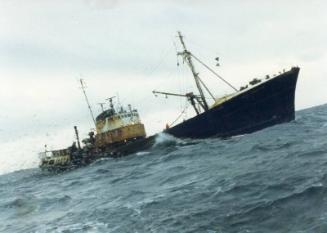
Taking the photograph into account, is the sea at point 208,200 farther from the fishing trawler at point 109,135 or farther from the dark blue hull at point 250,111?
the fishing trawler at point 109,135

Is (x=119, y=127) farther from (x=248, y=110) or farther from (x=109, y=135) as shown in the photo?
(x=248, y=110)

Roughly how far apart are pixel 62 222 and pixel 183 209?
647 centimetres

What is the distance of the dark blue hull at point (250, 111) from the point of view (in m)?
45.8

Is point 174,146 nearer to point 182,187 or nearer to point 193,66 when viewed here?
point 193,66

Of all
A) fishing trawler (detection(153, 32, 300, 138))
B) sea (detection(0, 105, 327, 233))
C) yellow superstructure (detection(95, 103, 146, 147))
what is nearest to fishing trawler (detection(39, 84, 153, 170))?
yellow superstructure (detection(95, 103, 146, 147))

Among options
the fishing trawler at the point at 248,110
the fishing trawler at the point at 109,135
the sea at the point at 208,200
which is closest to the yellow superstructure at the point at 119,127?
the fishing trawler at the point at 109,135

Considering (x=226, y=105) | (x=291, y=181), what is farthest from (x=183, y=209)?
(x=226, y=105)

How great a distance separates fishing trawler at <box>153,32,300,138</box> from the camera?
45.8 meters

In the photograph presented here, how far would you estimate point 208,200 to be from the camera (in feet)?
58.8

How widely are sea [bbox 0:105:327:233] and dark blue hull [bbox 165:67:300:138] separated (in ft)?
50.0

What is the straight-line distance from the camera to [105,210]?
825 inches

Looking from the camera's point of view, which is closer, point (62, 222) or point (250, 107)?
point (62, 222)

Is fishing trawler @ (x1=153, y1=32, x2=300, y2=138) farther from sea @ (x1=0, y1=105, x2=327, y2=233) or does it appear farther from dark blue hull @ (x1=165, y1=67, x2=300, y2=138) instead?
sea @ (x1=0, y1=105, x2=327, y2=233)

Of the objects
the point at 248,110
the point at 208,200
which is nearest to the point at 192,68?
the point at 248,110
